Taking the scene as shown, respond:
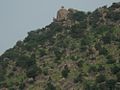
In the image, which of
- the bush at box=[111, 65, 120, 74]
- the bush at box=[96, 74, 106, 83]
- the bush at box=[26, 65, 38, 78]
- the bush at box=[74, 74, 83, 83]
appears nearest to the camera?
the bush at box=[96, 74, 106, 83]

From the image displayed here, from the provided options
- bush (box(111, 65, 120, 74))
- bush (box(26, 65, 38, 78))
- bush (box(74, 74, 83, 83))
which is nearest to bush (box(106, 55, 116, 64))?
bush (box(111, 65, 120, 74))

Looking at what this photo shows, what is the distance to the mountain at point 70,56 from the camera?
78.5 meters

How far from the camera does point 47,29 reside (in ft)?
373

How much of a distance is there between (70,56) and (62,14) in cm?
3007

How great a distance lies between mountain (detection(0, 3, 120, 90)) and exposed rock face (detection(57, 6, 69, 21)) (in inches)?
15.4

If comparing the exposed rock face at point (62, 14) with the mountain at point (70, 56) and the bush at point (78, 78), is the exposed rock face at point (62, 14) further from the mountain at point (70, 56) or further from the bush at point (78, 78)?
the bush at point (78, 78)

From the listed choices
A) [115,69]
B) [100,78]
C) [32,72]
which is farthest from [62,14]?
[100,78]

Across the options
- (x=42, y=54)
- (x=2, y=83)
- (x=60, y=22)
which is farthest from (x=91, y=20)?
(x=2, y=83)

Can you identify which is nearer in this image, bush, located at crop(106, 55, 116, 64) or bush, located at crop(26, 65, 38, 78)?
bush, located at crop(106, 55, 116, 64)

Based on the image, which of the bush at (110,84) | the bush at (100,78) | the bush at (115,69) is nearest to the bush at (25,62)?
the bush at (100,78)

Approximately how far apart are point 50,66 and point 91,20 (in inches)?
863

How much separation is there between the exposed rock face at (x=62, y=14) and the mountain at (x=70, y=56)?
→ 15.4 inches

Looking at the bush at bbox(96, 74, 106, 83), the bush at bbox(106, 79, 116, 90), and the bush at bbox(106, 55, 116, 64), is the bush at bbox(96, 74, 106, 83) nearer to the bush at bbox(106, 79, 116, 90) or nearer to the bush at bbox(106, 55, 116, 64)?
the bush at bbox(106, 79, 116, 90)

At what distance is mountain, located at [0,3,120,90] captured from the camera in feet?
258
